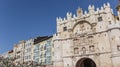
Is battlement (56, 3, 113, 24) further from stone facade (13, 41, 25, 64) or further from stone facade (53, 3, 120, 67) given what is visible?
stone facade (13, 41, 25, 64)

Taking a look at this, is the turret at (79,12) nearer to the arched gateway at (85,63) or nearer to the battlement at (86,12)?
the battlement at (86,12)

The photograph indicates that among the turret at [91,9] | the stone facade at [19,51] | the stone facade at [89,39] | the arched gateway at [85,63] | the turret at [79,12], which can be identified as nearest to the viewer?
the stone facade at [89,39]

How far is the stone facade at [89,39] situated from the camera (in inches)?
1348

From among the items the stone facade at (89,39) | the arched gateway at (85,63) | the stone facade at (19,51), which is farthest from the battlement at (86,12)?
the stone facade at (19,51)

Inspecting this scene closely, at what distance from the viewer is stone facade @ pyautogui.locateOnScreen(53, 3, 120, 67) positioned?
3425 cm

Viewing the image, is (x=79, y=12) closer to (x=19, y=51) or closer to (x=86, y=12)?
(x=86, y=12)

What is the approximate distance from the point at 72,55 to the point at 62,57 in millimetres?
2332

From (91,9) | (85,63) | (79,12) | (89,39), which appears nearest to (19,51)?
(85,63)

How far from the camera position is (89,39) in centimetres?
3725

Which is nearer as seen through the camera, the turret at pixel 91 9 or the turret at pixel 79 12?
the turret at pixel 91 9

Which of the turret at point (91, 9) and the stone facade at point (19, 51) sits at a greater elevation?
the turret at point (91, 9)

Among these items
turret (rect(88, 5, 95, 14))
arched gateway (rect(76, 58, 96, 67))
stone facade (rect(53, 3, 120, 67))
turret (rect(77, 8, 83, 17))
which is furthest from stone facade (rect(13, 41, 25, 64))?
turret (rect(88, 5, 95, 14))

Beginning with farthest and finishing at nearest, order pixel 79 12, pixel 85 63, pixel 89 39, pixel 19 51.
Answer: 1. pixel 19 51
2. pixel 85 63
3. pixel 79 12
4. pixel 89 39

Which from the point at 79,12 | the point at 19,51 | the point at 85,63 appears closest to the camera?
the point at 79,12
